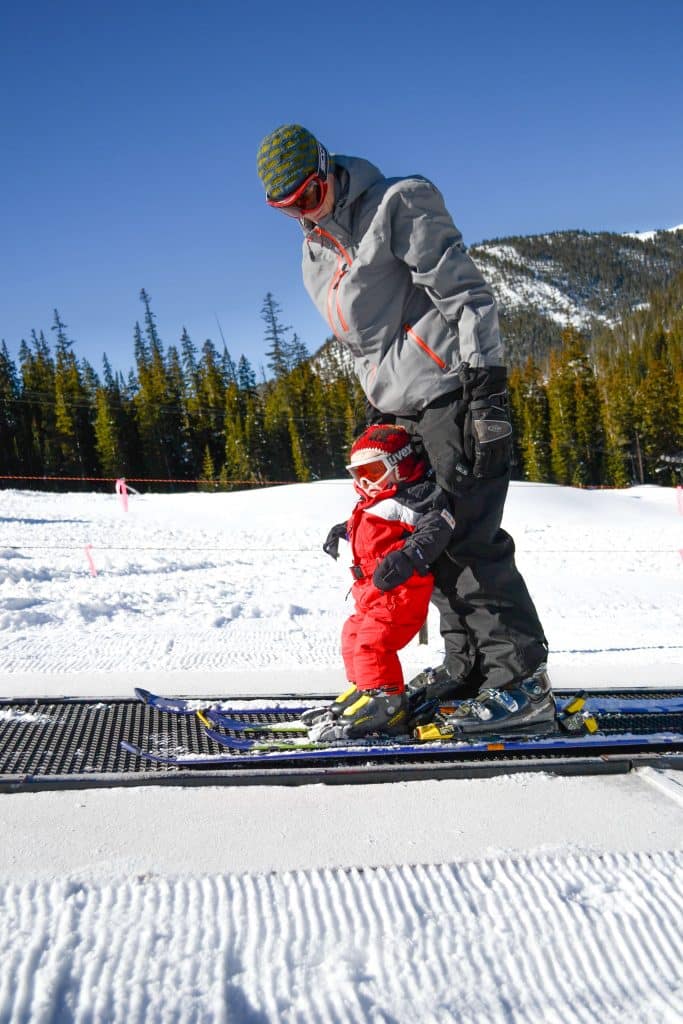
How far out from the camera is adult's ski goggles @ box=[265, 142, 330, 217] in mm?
2643

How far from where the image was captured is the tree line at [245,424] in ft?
161

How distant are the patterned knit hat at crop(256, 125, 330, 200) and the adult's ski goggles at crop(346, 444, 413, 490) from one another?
1.04 meters

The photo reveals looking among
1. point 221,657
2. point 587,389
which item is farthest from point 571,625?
point 587,389

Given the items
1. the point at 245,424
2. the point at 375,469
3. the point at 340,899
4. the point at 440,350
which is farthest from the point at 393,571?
the point at 245,424

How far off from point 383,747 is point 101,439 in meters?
48.2

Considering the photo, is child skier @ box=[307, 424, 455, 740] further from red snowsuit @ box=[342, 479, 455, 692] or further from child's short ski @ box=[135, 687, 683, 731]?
child's short ski @ box=[135, 687, 683, 731]

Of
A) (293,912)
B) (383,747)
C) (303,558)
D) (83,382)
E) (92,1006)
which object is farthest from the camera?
(83,382)

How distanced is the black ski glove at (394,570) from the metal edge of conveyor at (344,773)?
0.61m

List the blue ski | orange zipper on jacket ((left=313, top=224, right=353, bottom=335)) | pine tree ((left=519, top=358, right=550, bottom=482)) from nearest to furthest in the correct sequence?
the blue ski
orange zipper on jacket ((left=313, top=224, right=353, bottom=335))
pine tree ((left=519, top=358, right=550, bottom=482))

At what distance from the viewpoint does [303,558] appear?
428 inches

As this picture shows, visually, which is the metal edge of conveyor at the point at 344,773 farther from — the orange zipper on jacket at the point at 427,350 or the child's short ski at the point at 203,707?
the orange zipper on jacket at the point at 427,350

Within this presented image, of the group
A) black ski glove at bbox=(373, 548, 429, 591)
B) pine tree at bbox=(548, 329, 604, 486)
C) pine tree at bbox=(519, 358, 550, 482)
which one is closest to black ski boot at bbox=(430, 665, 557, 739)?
black ski glove at bbox=(373, 548, 429, 591)

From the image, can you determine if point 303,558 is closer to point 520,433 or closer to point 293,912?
point 293,912

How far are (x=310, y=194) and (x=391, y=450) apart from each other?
3.33 ft
